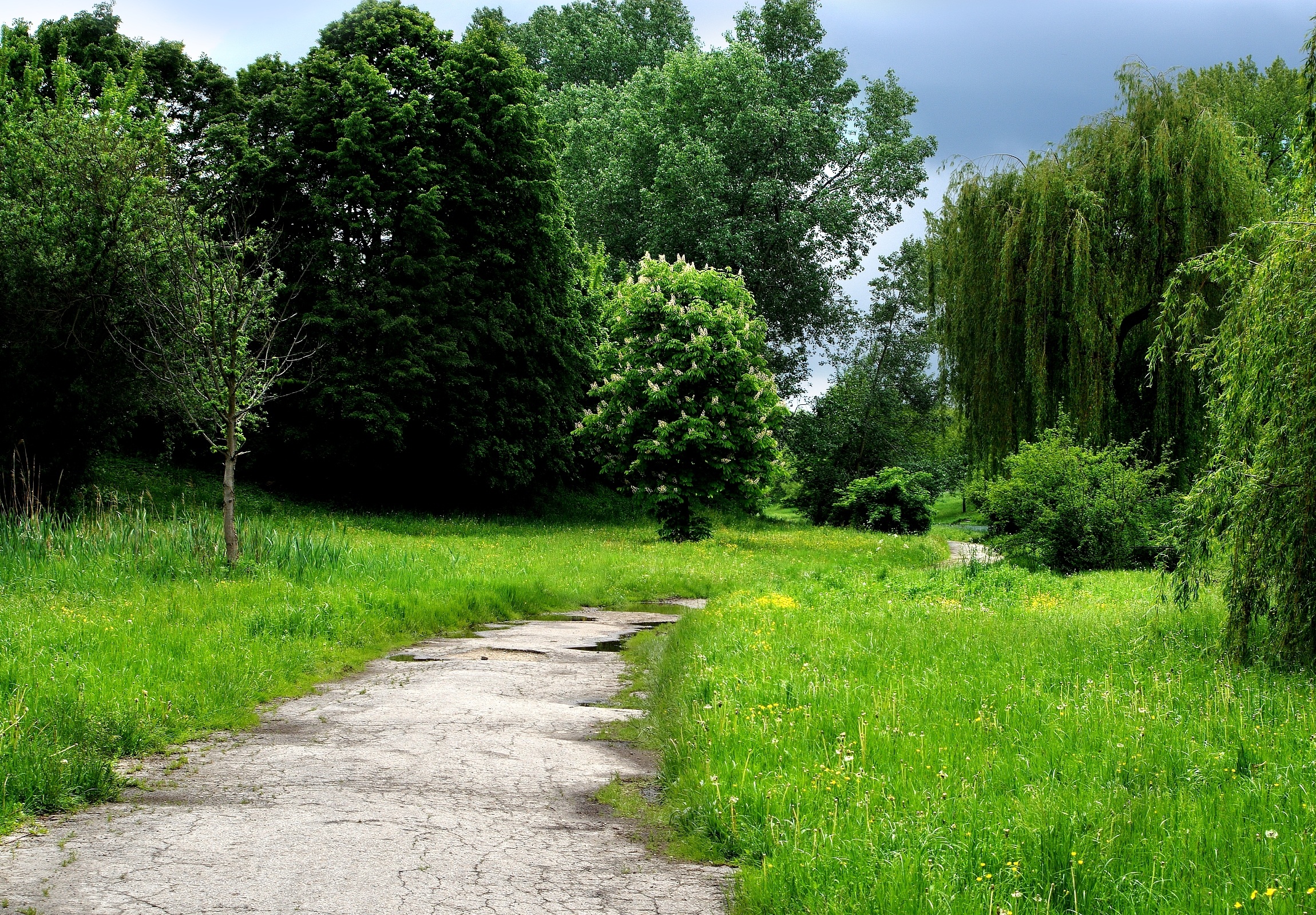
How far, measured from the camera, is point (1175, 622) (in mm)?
10266

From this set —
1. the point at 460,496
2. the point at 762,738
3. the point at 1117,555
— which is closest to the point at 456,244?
the point at 460,496

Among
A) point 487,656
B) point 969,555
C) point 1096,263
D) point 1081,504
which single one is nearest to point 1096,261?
point 1096,263

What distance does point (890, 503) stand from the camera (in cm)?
3681

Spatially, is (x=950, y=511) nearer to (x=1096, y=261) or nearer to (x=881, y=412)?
(x=881, y=412)

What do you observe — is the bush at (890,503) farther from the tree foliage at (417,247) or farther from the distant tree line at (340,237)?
the tree foliage at (417,247)

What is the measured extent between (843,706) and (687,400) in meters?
19.0

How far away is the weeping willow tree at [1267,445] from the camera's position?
7.86 metres

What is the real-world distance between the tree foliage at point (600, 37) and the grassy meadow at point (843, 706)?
137 feet

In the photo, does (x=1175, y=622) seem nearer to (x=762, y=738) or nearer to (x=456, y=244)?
(x=762, y=738)

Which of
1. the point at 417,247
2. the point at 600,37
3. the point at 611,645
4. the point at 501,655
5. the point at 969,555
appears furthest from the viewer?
the point at 600,37

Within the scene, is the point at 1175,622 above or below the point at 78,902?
above

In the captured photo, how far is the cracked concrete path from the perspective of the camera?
4293 millimetres

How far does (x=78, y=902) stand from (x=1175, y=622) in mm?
9857

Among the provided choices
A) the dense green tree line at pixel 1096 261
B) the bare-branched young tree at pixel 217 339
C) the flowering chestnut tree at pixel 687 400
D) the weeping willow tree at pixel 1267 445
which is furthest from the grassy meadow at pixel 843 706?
the flowering chestnut tree at pixel 687 400
